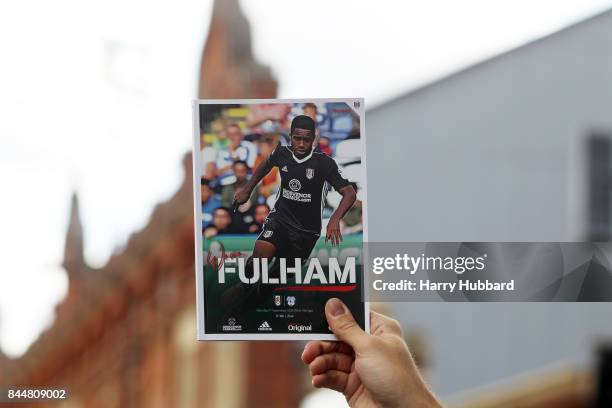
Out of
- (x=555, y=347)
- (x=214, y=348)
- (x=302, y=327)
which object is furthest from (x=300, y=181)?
(x=214, y=348)

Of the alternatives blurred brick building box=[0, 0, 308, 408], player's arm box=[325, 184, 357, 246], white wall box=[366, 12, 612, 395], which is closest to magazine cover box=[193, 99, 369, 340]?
player's arm box=[325, 184, 357, 246]

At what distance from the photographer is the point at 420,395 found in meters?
1.26

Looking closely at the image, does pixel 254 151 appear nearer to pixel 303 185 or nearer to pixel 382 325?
pixel 303 185

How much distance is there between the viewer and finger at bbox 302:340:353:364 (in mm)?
1342

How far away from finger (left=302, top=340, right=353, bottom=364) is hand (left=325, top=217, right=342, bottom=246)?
0.21 m

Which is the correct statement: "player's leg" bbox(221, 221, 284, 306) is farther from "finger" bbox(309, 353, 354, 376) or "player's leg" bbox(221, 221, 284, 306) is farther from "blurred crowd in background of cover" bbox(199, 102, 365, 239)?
"finger" bbox(309, 353, 354, 376)

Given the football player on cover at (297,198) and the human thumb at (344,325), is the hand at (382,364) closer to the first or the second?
the human thumb at (344,325)

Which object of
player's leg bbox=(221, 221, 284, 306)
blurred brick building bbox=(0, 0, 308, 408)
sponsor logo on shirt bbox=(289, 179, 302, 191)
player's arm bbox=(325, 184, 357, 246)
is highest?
sponsor logo on shirt bbox=(289, 179, 302, 191)

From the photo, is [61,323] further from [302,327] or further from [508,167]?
[302,327]

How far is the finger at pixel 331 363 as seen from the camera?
4.38 feet

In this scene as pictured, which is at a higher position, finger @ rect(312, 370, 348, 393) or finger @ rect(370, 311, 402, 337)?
finger @ rect(370, 311, 402, 337)

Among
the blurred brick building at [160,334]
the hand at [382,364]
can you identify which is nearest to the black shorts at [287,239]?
the hand at [382,364]

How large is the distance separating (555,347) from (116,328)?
2227 mm

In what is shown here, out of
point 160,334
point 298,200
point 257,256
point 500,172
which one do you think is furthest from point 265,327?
point 160,334
